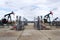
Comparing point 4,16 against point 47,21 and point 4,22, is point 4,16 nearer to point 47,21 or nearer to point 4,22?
point 4,22

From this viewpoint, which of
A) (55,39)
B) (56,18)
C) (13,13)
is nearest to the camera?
(55,39)

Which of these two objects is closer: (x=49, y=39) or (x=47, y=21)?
(x=49, y=39)

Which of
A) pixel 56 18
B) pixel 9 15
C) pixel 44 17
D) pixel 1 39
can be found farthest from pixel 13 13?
pixel 1 39

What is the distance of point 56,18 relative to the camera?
53.5m

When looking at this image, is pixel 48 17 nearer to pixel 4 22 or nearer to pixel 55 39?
pixel 4 22

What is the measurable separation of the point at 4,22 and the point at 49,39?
122ft

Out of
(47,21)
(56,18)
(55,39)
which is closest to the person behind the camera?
(55,39)

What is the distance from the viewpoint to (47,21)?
46.8m

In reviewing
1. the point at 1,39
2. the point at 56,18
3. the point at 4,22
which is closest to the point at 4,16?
the point at 4,22

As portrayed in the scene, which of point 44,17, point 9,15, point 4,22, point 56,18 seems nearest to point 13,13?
point 9,15

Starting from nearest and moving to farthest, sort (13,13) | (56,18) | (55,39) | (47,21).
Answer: (55,39) < (13,13) < (47,21) < (56,18)

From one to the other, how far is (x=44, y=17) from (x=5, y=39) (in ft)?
122

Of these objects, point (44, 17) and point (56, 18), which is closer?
point (44, 17)

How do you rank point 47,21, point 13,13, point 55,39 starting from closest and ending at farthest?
point 55,39
point 13,13
point 47,21
